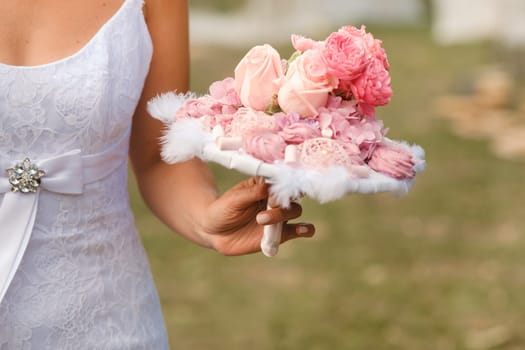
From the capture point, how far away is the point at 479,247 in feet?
20.5

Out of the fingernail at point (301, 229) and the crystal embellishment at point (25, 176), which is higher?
the crystal embellishment at point (25, 176)

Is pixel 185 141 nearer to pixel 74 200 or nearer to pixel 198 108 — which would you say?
pixel 198 108

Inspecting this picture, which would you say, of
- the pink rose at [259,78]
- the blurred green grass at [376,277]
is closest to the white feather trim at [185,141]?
the pink rose at [259,78]

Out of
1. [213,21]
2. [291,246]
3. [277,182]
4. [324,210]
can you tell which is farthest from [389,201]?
[213,21]

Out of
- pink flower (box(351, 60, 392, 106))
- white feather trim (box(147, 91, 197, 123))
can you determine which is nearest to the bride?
white feather trim (box(147, 91, 197, 123))

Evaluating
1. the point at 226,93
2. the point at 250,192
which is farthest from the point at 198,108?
the point at 250,192

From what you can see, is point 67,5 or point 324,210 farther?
point 324,210

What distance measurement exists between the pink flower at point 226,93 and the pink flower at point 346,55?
16 cm

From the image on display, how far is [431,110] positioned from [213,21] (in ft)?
16.4

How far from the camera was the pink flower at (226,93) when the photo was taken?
1.62m

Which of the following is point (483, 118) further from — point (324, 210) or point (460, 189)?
point (324, 210)

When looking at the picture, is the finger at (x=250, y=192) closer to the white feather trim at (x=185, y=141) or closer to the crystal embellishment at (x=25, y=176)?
the white feather trim at (x=185, y=141)

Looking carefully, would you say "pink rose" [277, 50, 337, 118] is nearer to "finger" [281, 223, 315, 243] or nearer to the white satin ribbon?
"finger" [281, 223, 315, 243]

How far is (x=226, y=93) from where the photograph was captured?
5.42ft
